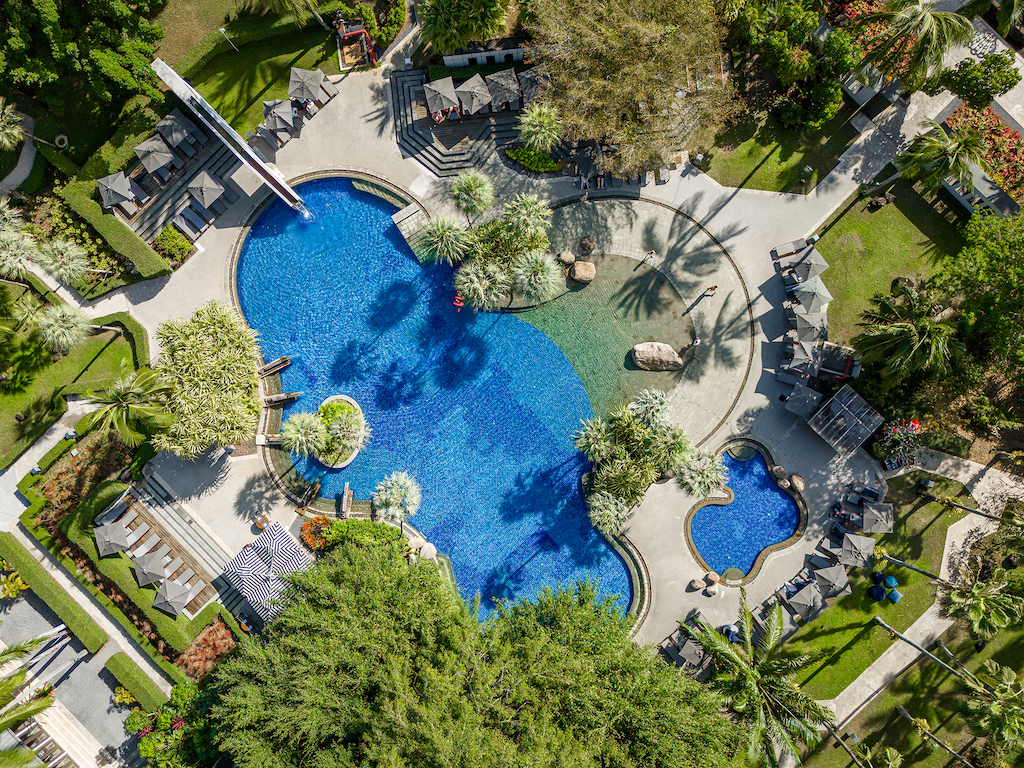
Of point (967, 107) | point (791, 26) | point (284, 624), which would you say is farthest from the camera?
point (967, 107)

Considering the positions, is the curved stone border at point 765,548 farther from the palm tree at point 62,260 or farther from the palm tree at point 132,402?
the palm tree at point 62,260

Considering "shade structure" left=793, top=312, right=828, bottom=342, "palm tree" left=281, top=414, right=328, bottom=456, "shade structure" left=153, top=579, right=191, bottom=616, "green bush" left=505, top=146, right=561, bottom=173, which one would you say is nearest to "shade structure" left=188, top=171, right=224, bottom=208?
"palm tree" left=281, top=414, right=328, bottom=456

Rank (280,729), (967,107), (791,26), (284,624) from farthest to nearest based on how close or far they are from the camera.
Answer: (967,107), (791,26), (284,624), (280,729)

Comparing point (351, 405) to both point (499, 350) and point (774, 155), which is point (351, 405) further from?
point (774, 155)

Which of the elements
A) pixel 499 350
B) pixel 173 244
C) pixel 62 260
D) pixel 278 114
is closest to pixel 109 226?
pixel 62 260

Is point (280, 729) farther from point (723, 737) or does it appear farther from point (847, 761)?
point (847, 761)

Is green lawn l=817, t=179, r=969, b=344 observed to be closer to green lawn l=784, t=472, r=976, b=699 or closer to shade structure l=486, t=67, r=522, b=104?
green lawn l=784, t=472, r=976, b=699

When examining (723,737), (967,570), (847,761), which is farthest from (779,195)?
(847,761)
